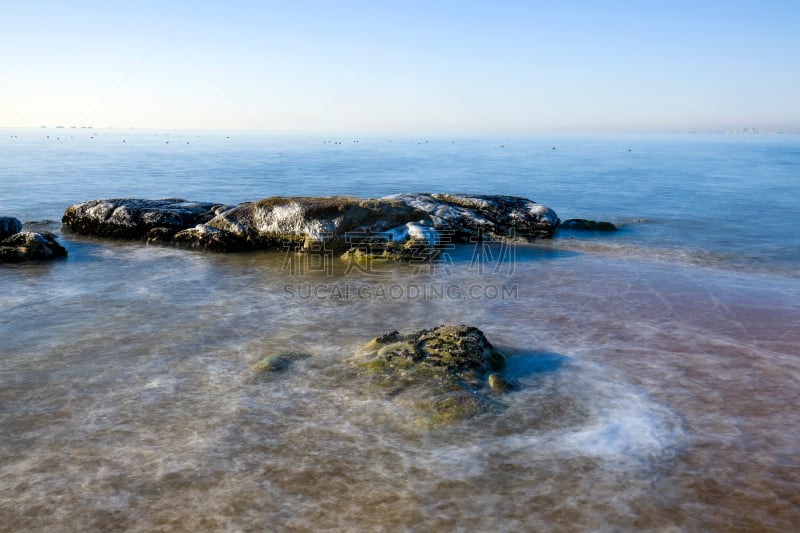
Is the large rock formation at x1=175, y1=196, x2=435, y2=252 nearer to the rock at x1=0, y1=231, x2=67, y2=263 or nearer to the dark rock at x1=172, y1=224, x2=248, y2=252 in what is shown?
the dark rock at x1=172, y1=224, x2=248, y2=252

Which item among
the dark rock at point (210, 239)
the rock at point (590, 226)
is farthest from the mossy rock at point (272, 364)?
the rock at point (590, 226)

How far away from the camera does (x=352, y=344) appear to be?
10.0m

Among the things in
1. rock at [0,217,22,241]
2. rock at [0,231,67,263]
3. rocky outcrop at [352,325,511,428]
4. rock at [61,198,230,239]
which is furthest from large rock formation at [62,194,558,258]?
rocky outcrop at [352,325,511,428]

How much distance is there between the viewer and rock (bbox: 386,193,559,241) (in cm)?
2048

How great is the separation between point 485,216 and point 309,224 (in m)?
6.68

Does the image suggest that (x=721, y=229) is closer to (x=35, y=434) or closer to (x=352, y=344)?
(x=352, y=344)

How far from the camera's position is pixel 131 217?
19844 millimetres

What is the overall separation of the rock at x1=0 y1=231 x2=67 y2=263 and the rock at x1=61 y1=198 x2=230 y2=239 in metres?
3.03

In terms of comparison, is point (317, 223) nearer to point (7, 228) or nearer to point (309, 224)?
point (309, 224)

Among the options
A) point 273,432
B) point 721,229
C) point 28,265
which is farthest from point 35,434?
point 721,229

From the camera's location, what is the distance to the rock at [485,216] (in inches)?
806

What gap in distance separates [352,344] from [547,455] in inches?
172

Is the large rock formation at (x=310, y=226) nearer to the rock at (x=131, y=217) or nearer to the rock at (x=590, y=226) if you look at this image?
the rock at (x=131, y=217)

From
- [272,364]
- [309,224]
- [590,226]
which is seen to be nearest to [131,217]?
[309,224]
